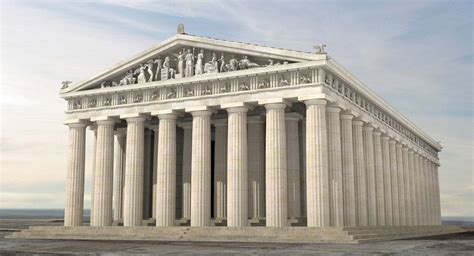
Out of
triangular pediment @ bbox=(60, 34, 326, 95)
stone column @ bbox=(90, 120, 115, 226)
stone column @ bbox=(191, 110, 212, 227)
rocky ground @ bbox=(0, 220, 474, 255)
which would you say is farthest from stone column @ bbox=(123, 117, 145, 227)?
rocky ground @ bbox=(0, 220, 474, 255)

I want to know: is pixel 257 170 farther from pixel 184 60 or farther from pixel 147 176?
pixel 147 176

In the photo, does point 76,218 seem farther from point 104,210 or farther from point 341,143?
point 341,143

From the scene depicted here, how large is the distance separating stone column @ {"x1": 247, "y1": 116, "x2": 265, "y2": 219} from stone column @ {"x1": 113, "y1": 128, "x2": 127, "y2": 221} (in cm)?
1429

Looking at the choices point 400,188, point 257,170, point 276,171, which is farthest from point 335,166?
point 400,188

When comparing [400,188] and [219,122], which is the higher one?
[219,122]

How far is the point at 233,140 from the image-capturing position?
43750 millimetres

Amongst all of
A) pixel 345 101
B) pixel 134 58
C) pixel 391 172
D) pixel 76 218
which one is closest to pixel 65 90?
pixel 134 58

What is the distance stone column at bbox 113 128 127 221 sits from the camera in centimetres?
5541

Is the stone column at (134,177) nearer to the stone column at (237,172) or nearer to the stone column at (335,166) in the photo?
the stone column at (237,172)

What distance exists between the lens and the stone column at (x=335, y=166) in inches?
1654

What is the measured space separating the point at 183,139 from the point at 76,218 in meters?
12.7

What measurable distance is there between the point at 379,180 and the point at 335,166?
39.6ft

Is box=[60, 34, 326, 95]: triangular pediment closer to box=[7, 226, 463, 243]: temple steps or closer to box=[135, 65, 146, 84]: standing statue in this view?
box=[135, 65, 146, 84]: standing statue

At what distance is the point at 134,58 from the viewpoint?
49.4 meters
